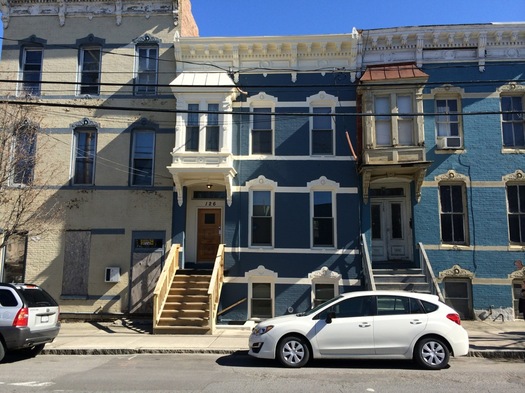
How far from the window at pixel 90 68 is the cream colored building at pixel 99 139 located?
4 centimetres

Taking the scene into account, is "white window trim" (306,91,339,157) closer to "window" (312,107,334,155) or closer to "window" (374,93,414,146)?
"window" (312,107,334,155)

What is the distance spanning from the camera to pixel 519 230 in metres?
14.8

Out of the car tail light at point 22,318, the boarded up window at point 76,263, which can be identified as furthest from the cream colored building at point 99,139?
the car tail light at point 22,318

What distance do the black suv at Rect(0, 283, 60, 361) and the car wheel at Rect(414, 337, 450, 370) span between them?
773 cm

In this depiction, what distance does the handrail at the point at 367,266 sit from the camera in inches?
527

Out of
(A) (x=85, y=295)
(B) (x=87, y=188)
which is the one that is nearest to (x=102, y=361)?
(A) (x=85, y=295)

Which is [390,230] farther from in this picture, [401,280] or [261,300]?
[261,300]

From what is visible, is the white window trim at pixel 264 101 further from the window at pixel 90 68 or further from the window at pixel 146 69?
the window at pixel 90 68

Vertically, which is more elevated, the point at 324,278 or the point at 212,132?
the point at 212,132

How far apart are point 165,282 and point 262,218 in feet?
12.6

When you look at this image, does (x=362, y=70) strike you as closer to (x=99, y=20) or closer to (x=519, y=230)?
(x=519, y=230)

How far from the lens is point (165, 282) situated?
13.5 m

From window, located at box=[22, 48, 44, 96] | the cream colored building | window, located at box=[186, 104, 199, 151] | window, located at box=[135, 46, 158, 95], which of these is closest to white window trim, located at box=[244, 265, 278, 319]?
the cream colored building

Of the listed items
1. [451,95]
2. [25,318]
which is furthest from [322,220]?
[25,318]
